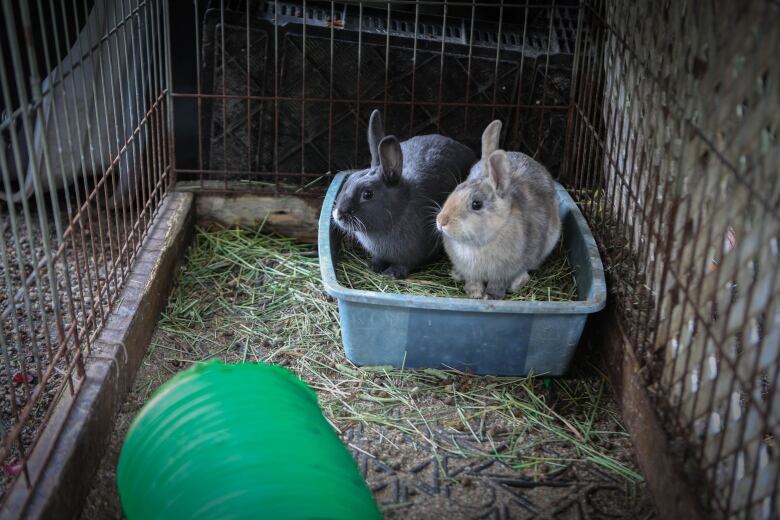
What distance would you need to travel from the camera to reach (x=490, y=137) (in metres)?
3.65

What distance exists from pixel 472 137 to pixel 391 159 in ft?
3.18

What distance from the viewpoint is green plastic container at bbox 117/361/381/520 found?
6.89 feet

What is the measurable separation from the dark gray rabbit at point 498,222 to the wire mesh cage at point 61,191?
53.9 inches

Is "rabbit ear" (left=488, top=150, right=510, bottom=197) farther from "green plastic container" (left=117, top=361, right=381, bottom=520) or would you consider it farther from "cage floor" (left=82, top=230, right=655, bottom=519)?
"green plastic container" (left=117, top=361, right=381, bottom=520)

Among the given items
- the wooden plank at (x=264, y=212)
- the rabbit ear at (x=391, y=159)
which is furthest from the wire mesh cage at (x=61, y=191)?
the rabbit ear at (x=391, y=159)

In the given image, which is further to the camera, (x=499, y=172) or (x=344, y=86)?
(x=344, y=86)

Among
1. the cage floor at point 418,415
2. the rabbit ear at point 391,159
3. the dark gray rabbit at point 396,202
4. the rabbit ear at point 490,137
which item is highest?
the rabbit ear at point 490,137

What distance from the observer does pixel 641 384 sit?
3098mm

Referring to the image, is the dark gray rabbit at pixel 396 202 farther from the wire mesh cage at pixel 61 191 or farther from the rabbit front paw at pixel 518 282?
the wire mesh cage at pixel 61 191

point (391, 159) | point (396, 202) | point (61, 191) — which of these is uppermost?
point (391, 159)

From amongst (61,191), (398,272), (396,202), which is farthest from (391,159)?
(61,191)

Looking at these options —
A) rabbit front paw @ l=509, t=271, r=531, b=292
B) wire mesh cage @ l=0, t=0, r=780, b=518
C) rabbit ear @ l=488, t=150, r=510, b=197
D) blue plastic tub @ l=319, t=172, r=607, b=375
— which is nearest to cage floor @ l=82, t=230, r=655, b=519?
blue plastic tub @ l=319, t=172, r=607, b=375

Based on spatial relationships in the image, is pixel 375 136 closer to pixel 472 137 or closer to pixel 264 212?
pixel 472 137

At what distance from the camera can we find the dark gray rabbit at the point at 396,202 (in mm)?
3773
